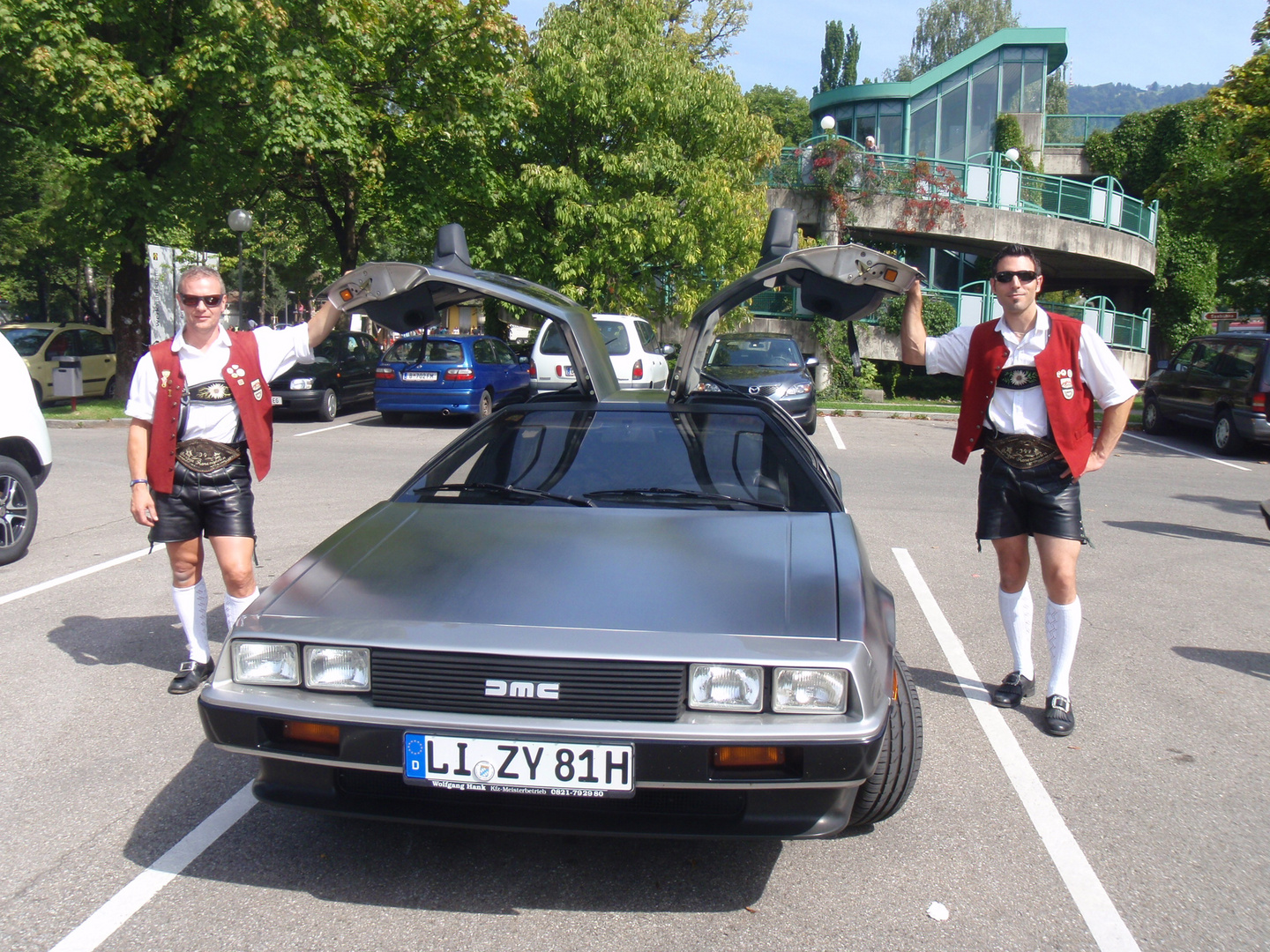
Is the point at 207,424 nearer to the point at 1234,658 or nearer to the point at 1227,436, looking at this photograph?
the point at 1234,658

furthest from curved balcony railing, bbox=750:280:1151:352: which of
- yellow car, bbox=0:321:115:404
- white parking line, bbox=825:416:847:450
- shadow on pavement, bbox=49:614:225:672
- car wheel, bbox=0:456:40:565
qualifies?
shadow on pavement, bbox=49:614:225:672

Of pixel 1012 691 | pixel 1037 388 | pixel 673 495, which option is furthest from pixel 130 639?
pixel 1037 388

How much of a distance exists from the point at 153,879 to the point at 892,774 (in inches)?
85.2

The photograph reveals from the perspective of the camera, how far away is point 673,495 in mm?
3859

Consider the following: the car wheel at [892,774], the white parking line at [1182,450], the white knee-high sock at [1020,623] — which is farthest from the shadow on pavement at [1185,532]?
the car wheel at [892,774]

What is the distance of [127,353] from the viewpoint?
62.5ft

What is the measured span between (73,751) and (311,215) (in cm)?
2761

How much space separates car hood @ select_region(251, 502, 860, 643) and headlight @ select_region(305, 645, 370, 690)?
0.06 m

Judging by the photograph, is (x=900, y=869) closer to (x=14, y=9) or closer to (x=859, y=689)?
(x=859, y=689)

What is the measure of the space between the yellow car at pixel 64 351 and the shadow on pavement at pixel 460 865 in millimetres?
18383

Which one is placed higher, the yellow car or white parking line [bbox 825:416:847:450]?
the yellow car

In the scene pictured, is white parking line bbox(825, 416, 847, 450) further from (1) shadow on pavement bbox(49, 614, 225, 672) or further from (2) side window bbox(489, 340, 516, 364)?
(1) shadow on pavement bbox(49, 614, 225, 672)

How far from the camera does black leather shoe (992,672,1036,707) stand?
15.0ft

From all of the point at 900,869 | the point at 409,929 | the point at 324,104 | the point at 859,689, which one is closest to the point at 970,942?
the point at 900,869
